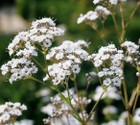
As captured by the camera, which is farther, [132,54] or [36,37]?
[132,54]

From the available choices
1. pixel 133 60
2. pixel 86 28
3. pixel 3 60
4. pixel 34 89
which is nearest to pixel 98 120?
pixel 34 89

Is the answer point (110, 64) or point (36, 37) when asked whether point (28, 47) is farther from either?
point (110, 64)

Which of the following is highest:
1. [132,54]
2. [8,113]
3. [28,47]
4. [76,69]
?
[28,47]

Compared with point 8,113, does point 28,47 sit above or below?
above

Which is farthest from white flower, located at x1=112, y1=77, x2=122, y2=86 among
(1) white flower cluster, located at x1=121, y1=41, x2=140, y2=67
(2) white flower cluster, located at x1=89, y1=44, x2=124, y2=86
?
(1) white flower cluster, located at x1=121, y1=41, x2=140, y2=67

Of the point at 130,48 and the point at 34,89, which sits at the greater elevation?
the point at 34,89

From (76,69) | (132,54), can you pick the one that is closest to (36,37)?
(76,69)

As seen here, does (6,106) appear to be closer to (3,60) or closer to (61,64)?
(61,64)

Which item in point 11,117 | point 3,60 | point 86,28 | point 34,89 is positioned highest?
point 86,28
